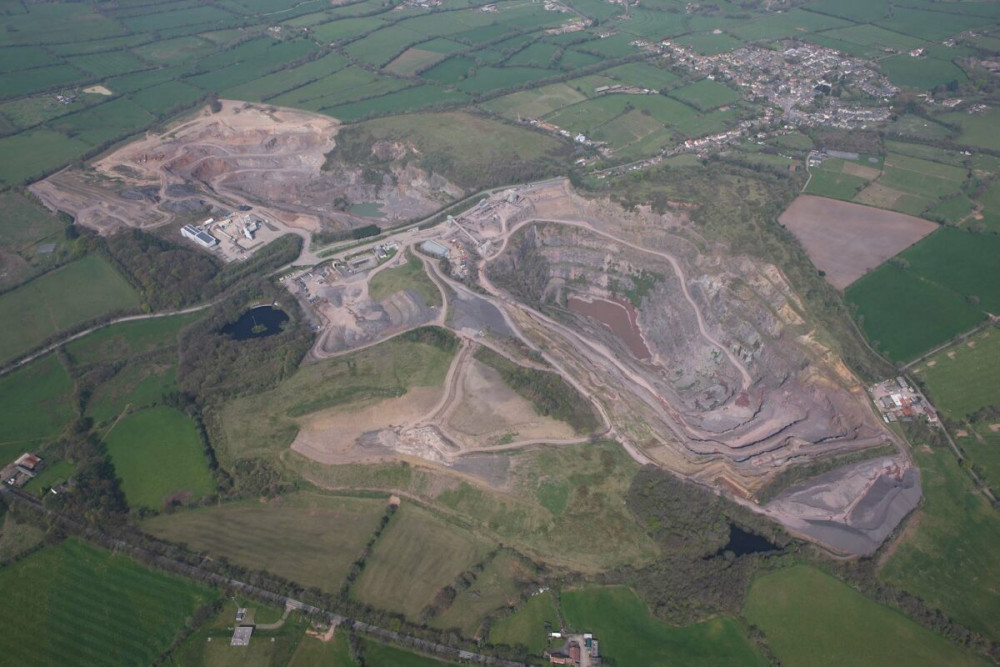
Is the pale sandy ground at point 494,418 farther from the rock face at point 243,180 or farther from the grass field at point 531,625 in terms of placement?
the rock face at point 243,180

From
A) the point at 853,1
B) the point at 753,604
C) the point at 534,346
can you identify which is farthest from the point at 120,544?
the point at 853,1

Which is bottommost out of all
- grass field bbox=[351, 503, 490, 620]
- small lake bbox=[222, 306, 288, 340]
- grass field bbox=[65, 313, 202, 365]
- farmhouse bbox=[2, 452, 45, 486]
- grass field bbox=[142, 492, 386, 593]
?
grass field bbox=[351, 503, 490, 620]

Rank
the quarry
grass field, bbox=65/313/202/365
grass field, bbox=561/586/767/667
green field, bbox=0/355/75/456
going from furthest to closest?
1. grass field, bbox=65/313/202/365
2. green field, bbox=0/355/75/456
3. the quarry
4. grass field, bbox=561/586/767/667

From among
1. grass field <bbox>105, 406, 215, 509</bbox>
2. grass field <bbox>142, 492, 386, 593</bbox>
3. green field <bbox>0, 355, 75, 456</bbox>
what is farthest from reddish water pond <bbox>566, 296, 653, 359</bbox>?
green field <bbox>0, 355, 75, 456</bbox>

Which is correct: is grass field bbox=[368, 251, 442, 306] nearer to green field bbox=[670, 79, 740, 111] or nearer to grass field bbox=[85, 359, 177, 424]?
grass field bbox=[85, 359, 177, 424]

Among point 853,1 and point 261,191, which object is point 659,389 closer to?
point 261,191

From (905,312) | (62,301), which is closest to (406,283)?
(62,301)

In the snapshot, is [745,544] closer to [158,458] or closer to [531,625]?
[531,625]

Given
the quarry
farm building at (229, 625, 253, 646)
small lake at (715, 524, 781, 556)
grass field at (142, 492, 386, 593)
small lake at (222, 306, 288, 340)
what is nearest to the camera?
farm building at (229, 625, 253, 646)
